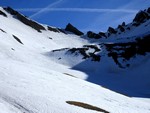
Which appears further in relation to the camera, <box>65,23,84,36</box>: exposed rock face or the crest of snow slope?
<box>65,23,84,36</box>: exposed rock face

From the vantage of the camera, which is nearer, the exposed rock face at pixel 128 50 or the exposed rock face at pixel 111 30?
the exposed rock face at pixel 128 50

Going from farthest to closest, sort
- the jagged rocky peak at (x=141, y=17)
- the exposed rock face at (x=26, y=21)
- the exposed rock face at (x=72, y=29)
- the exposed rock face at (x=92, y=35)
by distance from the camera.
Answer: the exposed rock face at (x=72, y=29) → the exposed rock face at (x=92, y=35) → the jagged rocky peak at (x=141, y=17) → the exposed rock face at (x=26, y=21)

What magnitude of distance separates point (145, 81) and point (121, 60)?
39.6 feet

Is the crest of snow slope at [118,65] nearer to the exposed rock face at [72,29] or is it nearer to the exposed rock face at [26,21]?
the exposed rock face at [26,21]

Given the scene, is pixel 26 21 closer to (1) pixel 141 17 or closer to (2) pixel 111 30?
(2) pixel 111 30

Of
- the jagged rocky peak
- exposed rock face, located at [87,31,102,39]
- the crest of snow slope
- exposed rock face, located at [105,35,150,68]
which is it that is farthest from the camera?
exposed rock face, located at [87,31,102,39]

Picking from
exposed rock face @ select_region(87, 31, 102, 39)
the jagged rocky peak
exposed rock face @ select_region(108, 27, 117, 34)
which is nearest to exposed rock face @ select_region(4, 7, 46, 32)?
exposed rock face @ select_region(87, 31, 102, 39)

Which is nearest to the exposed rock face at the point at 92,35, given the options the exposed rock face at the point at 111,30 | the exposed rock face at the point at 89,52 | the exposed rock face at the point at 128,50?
the exposed rock face at the point at 111,30

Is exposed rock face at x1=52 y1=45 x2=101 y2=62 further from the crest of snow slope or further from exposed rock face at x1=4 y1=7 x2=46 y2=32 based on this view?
exposed rock face at x1=4 y1=7 x2=46 y2=32

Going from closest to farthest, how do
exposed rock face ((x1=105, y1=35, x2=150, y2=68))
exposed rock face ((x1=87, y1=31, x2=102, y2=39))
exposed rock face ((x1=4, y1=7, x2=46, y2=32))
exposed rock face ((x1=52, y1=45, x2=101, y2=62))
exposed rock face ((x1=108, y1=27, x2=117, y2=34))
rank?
exposed rock face ((x1=105, y1=35, x2=150, y2=68))
exposed rock face ((x1=52, y1=45, x2=101, y2=62))
exposed rock face ((x1=4, y1=7, x2=46, y2=32))
exposed rock face ((x1=108, y1=27, x2=117, y2=34))
exposed rock face ((x1=87, y1=31, x2=102, y2=39))

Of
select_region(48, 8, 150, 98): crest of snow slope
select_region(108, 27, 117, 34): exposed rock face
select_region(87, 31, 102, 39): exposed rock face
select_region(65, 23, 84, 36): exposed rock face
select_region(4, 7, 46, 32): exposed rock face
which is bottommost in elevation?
select_region(48, 8, 150, 98): crest of snow slope

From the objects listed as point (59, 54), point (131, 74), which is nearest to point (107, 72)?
point (131, 74)

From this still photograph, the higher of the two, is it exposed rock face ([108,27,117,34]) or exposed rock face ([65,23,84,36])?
exposed rock face ([65,23,84,36])

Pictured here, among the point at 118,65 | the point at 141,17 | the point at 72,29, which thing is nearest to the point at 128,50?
the point at 118,65
